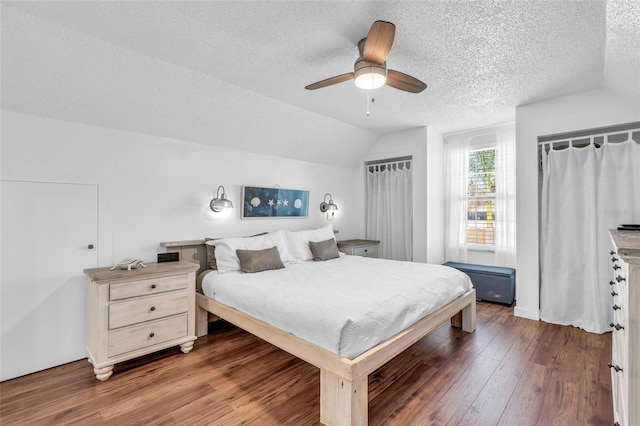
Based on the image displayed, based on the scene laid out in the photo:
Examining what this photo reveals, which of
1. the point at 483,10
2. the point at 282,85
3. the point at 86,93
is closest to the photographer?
the point at 483,10

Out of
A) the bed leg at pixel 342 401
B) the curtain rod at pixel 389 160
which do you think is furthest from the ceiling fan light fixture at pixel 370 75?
the curtain rod at pixel 389 160

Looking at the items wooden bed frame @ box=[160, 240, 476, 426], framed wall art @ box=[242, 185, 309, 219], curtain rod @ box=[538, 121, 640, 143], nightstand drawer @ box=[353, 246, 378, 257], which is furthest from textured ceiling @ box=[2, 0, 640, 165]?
nightstand drawer @ box=[353, 246, 378, 257]

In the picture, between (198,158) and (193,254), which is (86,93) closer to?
(198,158)

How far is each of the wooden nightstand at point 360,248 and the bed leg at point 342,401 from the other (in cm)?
291

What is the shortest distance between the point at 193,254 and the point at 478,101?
3.76 metres

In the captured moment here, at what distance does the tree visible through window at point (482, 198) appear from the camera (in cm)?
455

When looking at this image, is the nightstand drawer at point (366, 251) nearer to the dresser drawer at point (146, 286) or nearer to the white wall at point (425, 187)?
the white wall at point (425, 187)

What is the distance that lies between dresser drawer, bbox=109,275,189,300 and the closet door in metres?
0.62

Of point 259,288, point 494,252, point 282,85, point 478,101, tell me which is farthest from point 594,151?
point 259,288

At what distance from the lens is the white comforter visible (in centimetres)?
186

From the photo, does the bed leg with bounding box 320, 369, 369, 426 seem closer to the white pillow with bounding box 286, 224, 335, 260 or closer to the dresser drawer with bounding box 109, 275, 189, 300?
the dresser drawer with bounding box 109, 275, 189, 300

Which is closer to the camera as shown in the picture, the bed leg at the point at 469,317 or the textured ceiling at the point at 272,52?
the textured ceiling at the point at 272,52

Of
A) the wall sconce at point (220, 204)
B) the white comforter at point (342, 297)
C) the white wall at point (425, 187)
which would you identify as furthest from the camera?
the white wall at point (425, 187)

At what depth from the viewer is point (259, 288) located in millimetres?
2510
